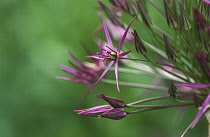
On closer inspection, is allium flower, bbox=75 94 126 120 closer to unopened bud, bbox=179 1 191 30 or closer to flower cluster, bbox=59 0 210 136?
flower cluster, bbox=59 0 210 136

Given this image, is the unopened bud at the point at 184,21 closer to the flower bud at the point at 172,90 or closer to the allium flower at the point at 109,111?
the flower bud at the point at 172,90

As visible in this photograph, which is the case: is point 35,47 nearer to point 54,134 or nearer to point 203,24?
point 54,134

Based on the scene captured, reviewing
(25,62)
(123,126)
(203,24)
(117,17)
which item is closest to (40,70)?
(25,62)

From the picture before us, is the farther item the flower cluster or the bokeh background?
the bokeh background

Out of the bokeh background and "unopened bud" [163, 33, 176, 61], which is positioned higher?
"unopened bud" [163, 33, 176, 61]

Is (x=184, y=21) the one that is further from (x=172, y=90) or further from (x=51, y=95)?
(x=51, y=95)

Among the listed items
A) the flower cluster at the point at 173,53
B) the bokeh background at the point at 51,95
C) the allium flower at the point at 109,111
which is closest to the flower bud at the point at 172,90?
the flower cluster at the point at 173,53

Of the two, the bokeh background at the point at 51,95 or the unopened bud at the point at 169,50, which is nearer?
the unopened bud at the point at 169,50

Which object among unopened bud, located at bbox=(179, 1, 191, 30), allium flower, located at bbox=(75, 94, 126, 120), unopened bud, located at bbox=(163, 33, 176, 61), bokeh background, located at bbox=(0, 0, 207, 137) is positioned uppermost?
unopened bud, located at bbox=(179, 1, 191, 30)

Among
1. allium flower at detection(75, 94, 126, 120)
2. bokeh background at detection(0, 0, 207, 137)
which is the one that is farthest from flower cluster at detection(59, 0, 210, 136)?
bokeh background at detection(0, 0, 207, 137)
